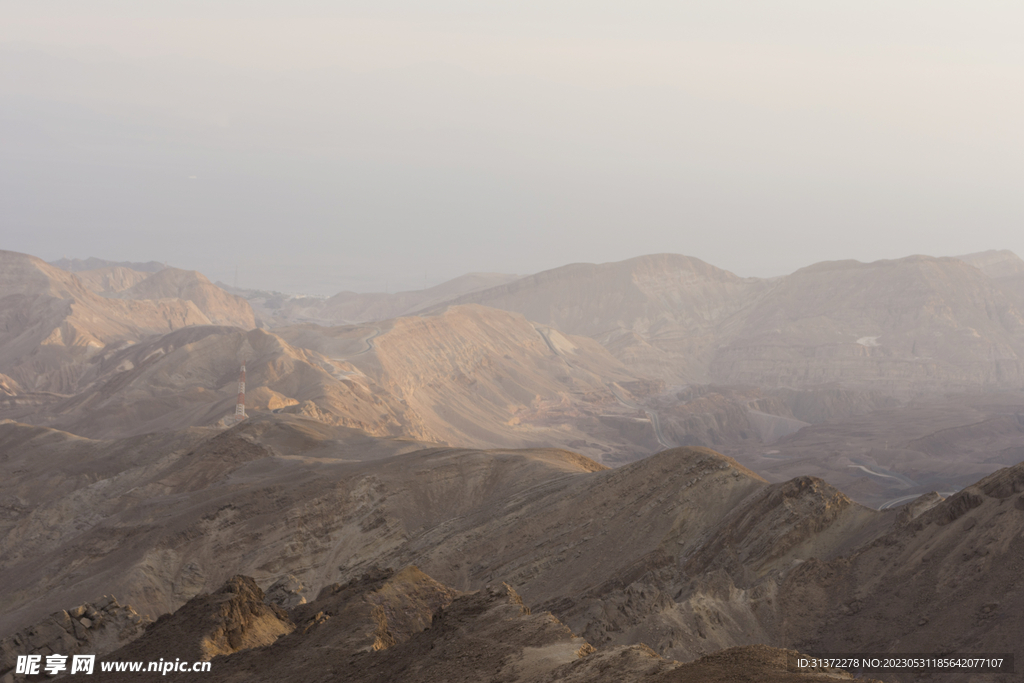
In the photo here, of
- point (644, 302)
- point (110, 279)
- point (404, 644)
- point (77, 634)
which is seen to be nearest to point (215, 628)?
point (404, 644)

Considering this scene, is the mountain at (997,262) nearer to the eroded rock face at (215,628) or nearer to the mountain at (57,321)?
the mountain at (57,321)

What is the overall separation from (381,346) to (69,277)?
6358 cm

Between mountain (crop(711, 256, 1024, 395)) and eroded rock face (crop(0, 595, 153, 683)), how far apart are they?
111580 millimetres

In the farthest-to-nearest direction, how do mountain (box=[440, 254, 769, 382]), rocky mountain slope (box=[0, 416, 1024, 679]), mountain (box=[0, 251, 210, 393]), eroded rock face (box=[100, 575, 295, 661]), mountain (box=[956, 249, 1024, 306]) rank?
mountain (box=[956, 249, 1024, 306]), mountain (box=[440, 254, 769, 382]), mountain (box=[0, 251, 210, 393]), rocky mountain slope (box=[0, 416, 1024, 679]), eroded rock face (box=[100, 575, 295, 661])

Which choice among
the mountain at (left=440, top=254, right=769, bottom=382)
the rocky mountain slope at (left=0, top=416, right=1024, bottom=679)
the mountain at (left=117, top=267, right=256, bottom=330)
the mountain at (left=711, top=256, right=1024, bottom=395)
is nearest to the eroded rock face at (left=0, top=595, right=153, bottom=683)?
the rocky mountain slope at (left=0, top=416, right=1024, bottom=679)

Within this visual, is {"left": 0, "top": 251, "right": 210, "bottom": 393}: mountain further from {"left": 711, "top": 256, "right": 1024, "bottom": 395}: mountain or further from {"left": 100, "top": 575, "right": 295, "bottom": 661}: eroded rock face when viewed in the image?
{"left": 711, "top": 256, "right": 1024, "bottom": 395}: mountain

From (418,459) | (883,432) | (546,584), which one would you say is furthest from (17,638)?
(883,432)

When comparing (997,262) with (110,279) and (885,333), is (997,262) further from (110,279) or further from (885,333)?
(110,279)

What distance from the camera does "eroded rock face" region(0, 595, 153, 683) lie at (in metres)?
20.0

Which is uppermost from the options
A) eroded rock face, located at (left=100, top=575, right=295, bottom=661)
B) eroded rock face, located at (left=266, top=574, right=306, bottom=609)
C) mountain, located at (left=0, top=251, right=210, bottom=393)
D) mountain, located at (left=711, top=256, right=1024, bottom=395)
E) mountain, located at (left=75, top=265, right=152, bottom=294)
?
mountain, located at (left=75, top=265, right=152, bottom=294)

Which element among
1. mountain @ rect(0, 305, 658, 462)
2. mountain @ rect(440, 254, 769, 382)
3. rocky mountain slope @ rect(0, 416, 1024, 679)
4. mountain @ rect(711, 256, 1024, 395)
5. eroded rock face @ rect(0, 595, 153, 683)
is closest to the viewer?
eroded rock face @ rect(0, 595, 153, 683)

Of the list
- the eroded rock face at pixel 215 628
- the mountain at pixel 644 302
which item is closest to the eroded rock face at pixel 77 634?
the eroded rock face at pixel 215 628

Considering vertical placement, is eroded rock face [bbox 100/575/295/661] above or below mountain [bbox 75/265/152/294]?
below

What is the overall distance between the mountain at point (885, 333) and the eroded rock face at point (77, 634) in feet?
366
